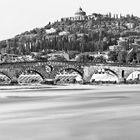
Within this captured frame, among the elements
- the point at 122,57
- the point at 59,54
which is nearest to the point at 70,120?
the point at 122,57

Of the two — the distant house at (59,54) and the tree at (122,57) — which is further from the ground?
the distant house at (59,54)

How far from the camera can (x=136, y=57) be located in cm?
13638

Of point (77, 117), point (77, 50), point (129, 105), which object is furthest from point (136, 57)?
point (77, 117)

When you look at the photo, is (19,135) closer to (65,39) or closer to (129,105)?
(129,105)

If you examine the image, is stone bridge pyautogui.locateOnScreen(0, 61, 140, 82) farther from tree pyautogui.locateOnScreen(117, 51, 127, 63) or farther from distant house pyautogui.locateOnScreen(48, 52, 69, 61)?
distant house pyautogui.locateOnScreen(48, 52, 69, 61)

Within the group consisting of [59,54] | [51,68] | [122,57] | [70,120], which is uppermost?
[59,54]

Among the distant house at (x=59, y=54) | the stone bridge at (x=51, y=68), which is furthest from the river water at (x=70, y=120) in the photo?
the distant house at (x=59, y=54)

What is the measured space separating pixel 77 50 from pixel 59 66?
98.3 m

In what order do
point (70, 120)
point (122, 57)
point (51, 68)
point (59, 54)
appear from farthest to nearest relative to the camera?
point (59, 54)
point (122, 57)
point (51, 68)
point (70, 120)

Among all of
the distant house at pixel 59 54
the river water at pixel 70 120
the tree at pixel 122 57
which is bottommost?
the river water at pixel 70 120

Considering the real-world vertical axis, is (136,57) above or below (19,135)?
above

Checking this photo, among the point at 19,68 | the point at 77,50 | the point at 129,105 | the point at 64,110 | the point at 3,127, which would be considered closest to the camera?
the point at 3,127

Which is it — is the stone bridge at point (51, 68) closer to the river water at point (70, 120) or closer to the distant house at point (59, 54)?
the river water at point (70, 120)

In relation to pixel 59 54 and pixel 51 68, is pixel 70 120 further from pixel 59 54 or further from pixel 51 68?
pixel 59 54
